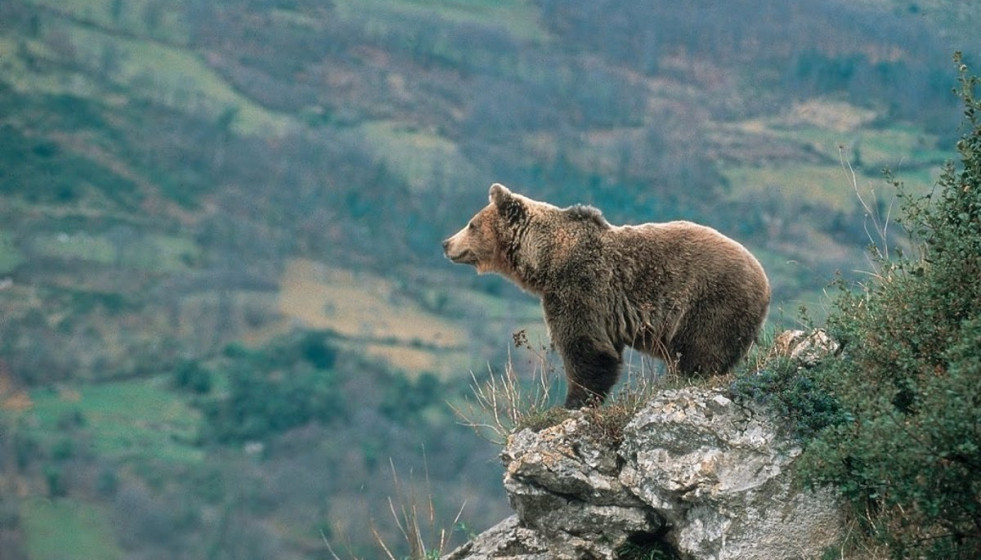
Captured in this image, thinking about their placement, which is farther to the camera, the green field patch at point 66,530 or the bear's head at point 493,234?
the green field patch at point 66,530

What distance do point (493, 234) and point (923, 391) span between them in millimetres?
6176

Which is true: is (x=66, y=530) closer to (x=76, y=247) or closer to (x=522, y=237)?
(x=76, y=247)

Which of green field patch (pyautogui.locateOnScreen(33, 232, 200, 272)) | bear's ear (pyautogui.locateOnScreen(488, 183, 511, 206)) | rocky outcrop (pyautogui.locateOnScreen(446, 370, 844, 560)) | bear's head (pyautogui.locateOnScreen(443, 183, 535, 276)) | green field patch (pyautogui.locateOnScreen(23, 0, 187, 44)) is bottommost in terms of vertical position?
green field patch (pyautogui.locateOnScreen(33, 232, 200, 272))

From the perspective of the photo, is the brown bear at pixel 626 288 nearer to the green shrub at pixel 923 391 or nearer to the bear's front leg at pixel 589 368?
the bear's front leg at pixel 589 368

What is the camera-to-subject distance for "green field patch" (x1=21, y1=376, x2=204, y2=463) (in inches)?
4744

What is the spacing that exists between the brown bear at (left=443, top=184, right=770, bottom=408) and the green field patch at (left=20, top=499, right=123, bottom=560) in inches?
3312

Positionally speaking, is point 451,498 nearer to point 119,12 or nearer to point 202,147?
point 202,147

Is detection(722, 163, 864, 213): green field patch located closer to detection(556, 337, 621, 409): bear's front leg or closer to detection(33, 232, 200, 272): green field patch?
detection(33, 232, 200, 272): green field patch

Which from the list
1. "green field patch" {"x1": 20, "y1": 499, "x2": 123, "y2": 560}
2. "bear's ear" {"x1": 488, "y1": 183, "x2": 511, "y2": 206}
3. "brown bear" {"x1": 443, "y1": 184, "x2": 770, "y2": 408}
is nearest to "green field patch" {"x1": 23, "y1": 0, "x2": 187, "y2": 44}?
"green field patch" {"x1": 20, "y1": 499, "x2": 123, "y2": 560}

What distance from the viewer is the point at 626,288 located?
519 inches

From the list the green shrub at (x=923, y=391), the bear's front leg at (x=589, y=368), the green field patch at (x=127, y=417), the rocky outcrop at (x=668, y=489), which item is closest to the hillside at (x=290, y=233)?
the green field patch at (x=127, y=417)

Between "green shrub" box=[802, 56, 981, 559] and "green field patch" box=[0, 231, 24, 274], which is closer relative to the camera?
"green shrub" box=[802, 56, 981, 559]

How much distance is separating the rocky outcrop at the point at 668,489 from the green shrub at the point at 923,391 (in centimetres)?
59

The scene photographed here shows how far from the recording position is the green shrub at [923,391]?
9156 millimetres
